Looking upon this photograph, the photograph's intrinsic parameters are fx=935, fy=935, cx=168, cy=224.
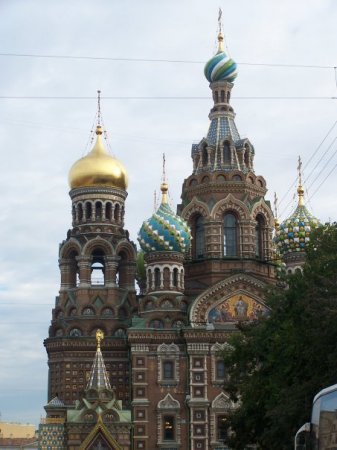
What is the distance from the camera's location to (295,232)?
44875 mm

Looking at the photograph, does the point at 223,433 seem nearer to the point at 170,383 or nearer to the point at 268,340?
the point at 170,383

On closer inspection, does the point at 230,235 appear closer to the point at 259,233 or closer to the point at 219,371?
the point at 259,233

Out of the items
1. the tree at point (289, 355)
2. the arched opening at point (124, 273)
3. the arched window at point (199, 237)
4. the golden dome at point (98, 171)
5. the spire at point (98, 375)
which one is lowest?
the tree at point (289, 355)

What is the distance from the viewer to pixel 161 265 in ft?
142

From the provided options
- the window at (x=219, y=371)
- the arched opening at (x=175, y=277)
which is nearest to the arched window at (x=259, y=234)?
the arched opening at (x=175, y=277)

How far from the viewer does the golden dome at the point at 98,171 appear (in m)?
46.4

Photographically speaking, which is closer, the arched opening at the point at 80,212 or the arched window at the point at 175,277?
the arched window at the point at 175,277

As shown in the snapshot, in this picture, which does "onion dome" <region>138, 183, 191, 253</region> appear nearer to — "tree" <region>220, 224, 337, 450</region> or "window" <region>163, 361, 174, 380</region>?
"window" <region>163, 361, 174, 380</region>

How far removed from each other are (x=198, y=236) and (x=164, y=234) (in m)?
4.06

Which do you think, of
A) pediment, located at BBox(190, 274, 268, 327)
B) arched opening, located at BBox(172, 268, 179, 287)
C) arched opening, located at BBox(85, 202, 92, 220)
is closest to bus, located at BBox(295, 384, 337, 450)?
pediment, located at BBox(190, 274, 268, 327)

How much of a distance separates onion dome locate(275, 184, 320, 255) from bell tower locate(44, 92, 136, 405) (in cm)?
741

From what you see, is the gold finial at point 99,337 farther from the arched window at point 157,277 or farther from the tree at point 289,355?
the tree at point 289,355

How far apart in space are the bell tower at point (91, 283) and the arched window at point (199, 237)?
3.17 metres

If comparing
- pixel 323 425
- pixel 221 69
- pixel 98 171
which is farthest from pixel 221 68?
pixel 323 425
